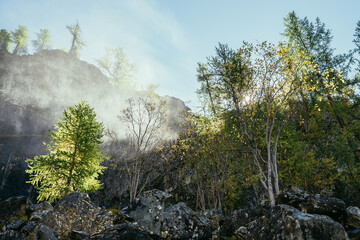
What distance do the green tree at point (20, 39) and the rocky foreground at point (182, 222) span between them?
205 ft

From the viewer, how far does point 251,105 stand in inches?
409

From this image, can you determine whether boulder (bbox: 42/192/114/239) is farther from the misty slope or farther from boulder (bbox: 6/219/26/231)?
the misty slope

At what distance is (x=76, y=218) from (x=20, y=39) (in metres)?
66.8

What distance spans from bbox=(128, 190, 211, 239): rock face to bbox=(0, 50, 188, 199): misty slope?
2465 centimetres

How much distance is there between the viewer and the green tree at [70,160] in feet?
44.3

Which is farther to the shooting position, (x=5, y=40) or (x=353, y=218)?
(x=5, y=40)

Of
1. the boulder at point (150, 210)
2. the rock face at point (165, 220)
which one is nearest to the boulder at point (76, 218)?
the boulder at point (150, 210)

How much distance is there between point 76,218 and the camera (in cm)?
721

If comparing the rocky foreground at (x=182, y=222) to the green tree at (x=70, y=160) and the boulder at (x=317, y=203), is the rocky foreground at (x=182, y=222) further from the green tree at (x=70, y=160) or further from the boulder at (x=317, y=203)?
the green tree at (x=70, y=160)

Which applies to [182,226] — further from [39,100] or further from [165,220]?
[39,100]

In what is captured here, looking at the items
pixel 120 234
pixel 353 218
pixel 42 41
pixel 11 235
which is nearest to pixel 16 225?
pixel 11 235

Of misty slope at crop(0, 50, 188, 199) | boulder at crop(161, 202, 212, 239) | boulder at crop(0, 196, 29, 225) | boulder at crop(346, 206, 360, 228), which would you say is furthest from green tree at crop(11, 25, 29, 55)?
boulder at crop(346, 206, 360, 228)

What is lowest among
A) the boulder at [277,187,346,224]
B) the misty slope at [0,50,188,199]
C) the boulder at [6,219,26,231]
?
the boulder at [6,219,26,231]

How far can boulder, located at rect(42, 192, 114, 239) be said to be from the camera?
6801 mm
